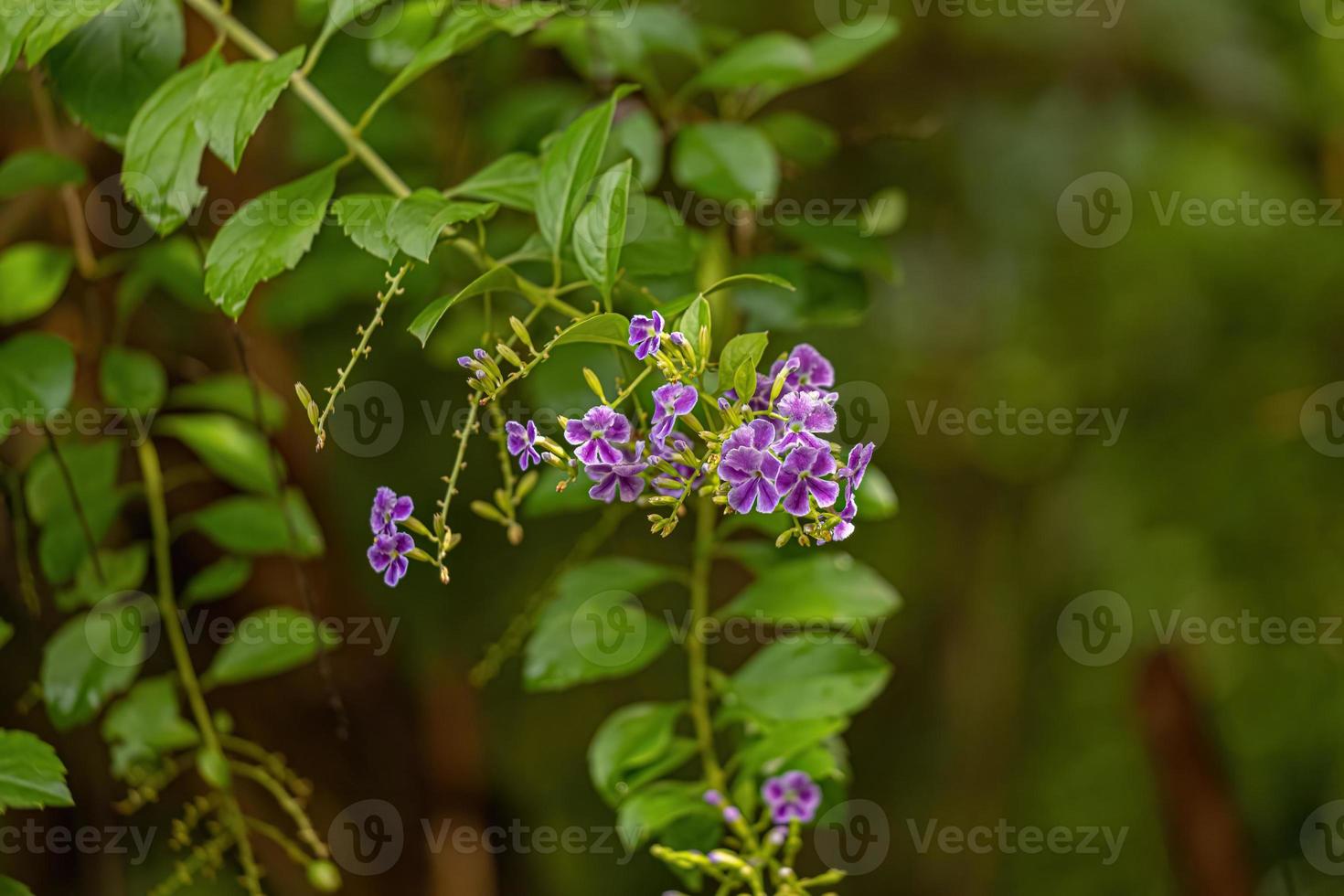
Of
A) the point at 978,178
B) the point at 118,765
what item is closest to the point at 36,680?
the point at 118,765

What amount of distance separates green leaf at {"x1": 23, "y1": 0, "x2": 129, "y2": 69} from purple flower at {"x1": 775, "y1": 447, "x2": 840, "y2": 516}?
489 mm

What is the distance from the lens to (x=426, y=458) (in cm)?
137

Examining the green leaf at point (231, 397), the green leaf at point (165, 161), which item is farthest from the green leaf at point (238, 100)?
the green leaf at point (231, 397)

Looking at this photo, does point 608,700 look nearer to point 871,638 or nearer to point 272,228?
point 871,638

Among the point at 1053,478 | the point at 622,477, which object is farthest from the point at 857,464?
the point at 1053,478

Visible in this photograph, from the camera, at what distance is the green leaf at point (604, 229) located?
25.1 inches

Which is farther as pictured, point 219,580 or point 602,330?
point 219,580

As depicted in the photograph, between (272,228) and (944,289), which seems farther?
(944,289)

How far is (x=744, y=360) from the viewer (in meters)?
0.60

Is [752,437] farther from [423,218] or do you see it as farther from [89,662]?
[89,662]

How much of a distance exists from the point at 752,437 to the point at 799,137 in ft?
1.67

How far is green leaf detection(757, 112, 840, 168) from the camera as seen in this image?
100 cm

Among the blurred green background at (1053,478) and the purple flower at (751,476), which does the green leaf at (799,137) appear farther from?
the purple flower at (751,476)

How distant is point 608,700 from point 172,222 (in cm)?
89
